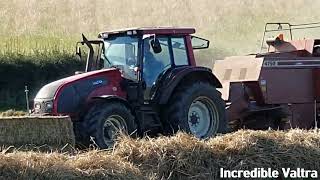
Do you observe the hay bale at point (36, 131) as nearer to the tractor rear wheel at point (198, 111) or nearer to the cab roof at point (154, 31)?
the tractor rear wheel at point (198, 111)

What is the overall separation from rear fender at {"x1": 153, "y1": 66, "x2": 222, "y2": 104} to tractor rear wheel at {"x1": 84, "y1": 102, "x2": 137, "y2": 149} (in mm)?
783

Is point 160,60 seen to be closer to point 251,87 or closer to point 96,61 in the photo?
point 96,61

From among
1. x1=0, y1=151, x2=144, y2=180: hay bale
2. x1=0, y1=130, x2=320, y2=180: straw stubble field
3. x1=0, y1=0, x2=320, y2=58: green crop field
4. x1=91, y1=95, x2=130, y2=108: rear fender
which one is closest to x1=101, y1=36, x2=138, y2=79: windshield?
x1=91, y1=95, x2=130, y2=108: rear fender

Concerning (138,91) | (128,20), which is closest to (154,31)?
(138,91)

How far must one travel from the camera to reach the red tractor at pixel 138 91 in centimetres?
970

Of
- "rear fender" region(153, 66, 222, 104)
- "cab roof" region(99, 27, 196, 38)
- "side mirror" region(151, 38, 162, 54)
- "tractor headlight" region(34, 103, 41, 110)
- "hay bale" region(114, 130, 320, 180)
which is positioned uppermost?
"cab roof" region(99, 27, 196, 38)

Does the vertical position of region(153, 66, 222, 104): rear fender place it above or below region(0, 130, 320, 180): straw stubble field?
above

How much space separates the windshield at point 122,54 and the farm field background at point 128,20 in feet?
43.6

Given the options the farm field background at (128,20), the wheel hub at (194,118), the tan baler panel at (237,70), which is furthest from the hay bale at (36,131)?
the farm field background at (128,20)

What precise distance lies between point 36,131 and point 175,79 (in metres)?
2.67

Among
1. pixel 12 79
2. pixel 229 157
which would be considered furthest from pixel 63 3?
pixel 229 157

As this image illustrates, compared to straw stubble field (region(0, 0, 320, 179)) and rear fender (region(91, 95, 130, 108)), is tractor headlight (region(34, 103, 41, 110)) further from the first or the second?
straw stubble field (region(0, 0, 320, 179))

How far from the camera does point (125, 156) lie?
7789mm

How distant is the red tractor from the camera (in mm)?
9703
